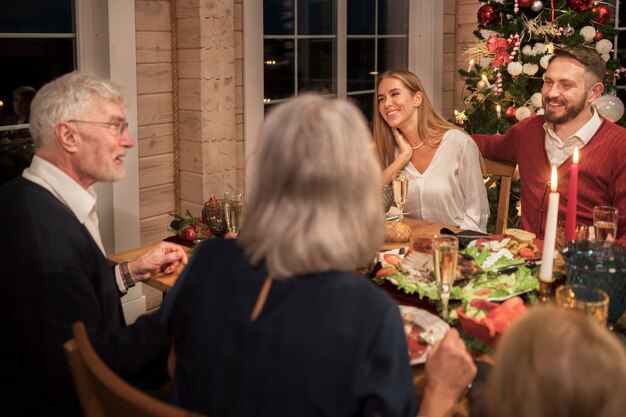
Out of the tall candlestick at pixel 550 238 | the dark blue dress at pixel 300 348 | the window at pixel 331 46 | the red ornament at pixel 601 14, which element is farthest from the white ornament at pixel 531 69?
the dark blue dress at pixel 300 348

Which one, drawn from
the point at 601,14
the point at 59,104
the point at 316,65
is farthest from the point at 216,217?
the point at 601,14

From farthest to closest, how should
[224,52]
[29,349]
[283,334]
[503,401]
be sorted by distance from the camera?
1. [224,52]
2. [29,349]
3. [283,334]
4. [503,401]

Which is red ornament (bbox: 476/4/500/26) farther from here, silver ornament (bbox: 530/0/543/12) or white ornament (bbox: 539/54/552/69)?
white ornament (bbox: 539/54/552/69)

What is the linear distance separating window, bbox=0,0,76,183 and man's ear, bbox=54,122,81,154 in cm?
136

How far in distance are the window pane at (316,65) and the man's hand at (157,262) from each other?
7.30 feet

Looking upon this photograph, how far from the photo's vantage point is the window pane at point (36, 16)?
113 inches

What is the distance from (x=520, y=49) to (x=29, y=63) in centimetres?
261

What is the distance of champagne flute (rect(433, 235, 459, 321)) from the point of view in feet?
5.14

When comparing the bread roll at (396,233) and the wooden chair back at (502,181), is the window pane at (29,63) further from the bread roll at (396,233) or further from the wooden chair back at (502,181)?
the wooden chair back at (502,181)

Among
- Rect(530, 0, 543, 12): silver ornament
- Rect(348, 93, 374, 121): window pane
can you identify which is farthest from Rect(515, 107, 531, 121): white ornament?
Rect(348, 93, 374, 121): window pane

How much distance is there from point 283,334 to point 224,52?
2457mm

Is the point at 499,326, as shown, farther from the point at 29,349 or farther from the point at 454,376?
the point at 29,349

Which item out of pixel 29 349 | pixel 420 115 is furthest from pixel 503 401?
pixel 420 115

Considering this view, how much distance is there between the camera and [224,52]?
3340 mm
